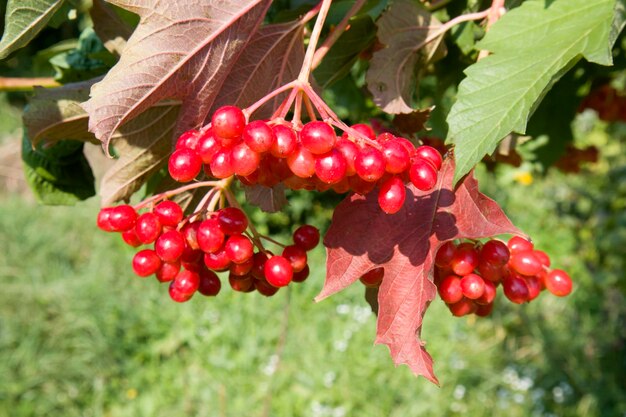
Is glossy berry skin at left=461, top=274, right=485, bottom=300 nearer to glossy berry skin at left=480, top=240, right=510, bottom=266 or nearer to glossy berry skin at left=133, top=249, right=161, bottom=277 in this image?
glossy berry skin at left=480, top=240, right=510, bottom=266

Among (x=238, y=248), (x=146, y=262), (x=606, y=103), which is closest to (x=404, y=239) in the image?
(x=238, y=248)

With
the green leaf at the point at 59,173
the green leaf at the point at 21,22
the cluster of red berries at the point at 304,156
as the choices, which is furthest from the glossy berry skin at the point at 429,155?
the green leaf at the point at 59,173

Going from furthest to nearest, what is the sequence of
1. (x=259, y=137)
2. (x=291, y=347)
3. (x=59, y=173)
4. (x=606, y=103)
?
(x=291, y=347) → (x=606, y=103) → (x=59, y=173) → (x=259, y=137)

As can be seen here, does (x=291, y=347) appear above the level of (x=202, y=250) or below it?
below

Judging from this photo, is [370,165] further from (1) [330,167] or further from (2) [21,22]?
(2) [21,22]

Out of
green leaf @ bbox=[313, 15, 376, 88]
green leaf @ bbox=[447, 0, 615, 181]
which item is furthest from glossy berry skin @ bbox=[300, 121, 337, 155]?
green leaf @ bbox=[313, 15, 376, 88]

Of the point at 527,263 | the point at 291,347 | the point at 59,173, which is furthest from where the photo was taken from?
the point at 291,347
